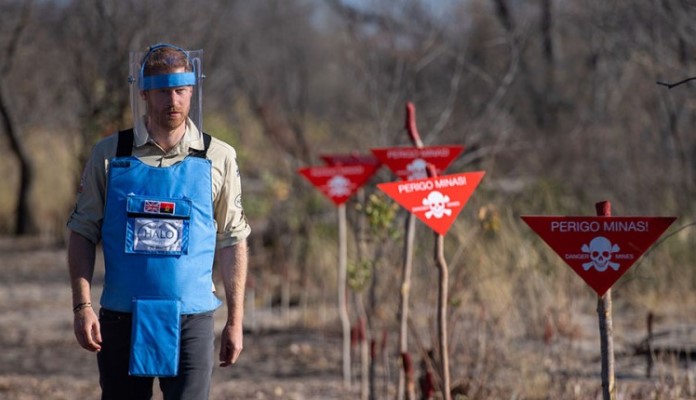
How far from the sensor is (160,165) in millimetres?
4141

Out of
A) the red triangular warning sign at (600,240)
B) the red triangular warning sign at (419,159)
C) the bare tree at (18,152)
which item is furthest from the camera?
the bare tree at (18,152)

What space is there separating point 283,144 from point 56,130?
30.4 ft

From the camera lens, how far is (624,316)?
34.5 feet

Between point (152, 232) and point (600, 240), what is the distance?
1597 millimetres

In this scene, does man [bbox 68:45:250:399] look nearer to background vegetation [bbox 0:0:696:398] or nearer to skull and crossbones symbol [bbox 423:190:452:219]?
skull and crossbones symbol [bbox 423:190:452:219]

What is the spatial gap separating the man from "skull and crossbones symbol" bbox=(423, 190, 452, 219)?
1.27m

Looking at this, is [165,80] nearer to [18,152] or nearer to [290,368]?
[290,368]

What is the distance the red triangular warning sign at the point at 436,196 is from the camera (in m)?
5.29

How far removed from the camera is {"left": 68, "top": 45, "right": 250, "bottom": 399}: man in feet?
13.3

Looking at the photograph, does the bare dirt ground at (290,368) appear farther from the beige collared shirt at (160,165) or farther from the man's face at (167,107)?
the man's face at (167,107)

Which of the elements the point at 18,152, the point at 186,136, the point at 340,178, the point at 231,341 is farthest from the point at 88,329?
the point at 18,152

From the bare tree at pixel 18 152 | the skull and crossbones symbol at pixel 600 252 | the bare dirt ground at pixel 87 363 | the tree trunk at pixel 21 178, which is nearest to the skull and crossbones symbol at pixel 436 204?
the skull and crossbones symbol at pixel 600 252

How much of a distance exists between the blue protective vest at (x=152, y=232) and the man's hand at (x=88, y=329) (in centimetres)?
8

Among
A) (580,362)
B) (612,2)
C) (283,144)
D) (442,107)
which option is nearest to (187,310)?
(580,362)
